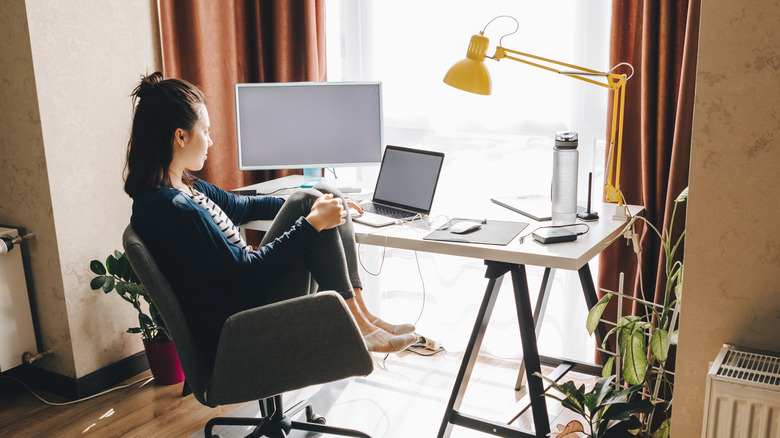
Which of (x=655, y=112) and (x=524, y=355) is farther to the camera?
(x=655, y=112)

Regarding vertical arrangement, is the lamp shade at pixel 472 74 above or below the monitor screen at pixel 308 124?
above

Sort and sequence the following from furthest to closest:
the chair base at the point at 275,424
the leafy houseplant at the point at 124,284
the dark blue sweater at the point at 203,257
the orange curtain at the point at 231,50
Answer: the orange curtain at the point at 231,50
the leafy houseplant at the point at 124,284
the chair base at the point at 275,424
the dark blue sweater at the point at 203,257

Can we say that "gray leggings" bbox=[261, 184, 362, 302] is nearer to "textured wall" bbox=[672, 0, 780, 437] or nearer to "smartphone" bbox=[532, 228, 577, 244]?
"smartphone" bbox=[532, 228, 577, 244]

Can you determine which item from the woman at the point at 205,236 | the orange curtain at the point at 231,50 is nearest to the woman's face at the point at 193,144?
the woman at the point at 205,236

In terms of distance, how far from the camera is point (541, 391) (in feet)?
5.84

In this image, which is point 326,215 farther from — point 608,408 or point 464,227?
point 608,408

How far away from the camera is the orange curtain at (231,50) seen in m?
2.71

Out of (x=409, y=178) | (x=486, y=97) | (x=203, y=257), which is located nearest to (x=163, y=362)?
(x=203, y=257)

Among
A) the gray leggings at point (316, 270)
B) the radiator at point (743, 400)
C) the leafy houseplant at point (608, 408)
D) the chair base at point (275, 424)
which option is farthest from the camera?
the chair base at point (275, 424)

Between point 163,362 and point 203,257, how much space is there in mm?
1079

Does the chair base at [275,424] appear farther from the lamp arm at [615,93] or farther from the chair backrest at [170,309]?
the lamp arm at [615,93]

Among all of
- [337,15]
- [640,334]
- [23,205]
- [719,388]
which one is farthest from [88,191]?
[719,388]

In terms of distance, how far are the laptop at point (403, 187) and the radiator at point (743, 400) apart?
1.05m

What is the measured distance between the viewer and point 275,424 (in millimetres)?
2000
